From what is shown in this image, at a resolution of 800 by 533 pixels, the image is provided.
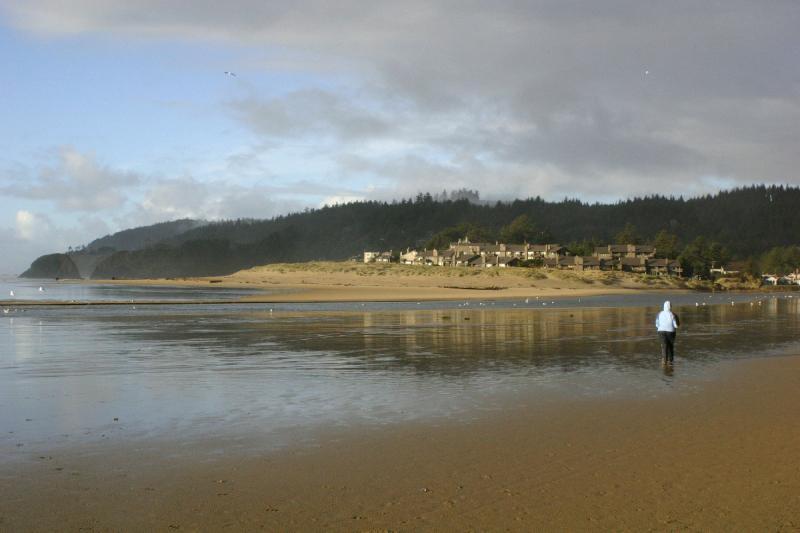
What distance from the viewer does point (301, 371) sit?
18.8 metres

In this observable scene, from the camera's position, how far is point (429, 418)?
41.2 ft

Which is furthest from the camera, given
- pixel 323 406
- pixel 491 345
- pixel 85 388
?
pixel 491 345

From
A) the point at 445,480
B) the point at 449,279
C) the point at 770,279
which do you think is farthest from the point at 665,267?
the point at 445,480

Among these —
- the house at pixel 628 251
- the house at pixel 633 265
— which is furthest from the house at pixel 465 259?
the house at pixel 628 251

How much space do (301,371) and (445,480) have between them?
1058 cm

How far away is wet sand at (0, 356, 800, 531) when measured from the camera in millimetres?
7398

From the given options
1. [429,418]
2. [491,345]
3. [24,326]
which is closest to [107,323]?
[24,326]

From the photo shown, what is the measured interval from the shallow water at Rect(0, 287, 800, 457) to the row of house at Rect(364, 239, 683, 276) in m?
125

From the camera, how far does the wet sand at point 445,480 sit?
24.3 feet

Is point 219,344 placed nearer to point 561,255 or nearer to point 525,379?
point 525,379

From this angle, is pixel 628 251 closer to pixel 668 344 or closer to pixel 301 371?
pixel 668 344

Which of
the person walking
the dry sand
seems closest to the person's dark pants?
the person walking

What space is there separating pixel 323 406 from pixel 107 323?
26.6 m

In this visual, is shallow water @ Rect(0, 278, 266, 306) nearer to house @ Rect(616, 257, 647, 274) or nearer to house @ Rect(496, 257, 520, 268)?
house @ Rect(496, 257, 520, 268)
